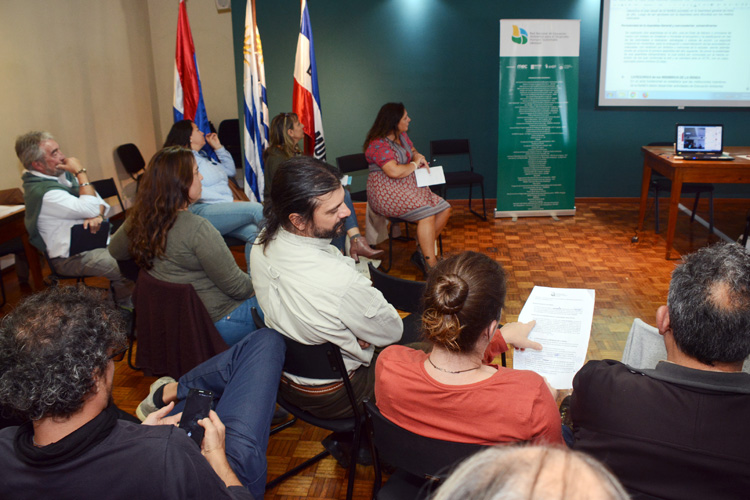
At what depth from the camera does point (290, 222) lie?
6.29ft

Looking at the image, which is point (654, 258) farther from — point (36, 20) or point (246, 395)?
point (36, 20)

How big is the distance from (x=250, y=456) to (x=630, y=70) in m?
5.96

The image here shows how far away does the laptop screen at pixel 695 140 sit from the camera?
4.64 meters

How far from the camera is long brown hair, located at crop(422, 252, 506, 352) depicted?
1262 mm

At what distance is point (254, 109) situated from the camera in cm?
461

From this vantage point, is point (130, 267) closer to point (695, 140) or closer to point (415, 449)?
point (415, 449)

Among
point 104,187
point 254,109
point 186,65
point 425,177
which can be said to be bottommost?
point 104,187

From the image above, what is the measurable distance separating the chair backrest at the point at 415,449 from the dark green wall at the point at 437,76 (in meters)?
5.41

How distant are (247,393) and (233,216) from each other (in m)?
2.21

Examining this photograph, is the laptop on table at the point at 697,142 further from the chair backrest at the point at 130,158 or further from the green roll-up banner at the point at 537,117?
the chair backrest at the point at 130,158

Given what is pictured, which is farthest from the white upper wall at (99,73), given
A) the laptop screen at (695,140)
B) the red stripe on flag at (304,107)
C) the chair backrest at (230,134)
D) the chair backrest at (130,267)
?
the laptop screen at (695,140)

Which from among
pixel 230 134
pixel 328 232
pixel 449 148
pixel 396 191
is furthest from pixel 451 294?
pixel 230 134

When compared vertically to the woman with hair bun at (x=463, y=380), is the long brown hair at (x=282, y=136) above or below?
above

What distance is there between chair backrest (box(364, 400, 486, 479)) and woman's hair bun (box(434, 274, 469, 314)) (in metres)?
0.29
